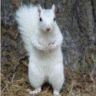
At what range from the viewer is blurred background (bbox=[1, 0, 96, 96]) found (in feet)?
11.3

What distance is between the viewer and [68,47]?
145 inches

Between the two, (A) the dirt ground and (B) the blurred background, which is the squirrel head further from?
(A) the dirt ground

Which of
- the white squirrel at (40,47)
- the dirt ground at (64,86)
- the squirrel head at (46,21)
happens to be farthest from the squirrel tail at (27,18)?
the dirt ground at (64,86)

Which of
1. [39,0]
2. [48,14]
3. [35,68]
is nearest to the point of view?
[48,14]

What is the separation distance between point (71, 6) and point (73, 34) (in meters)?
0.49

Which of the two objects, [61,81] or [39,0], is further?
[39,0]

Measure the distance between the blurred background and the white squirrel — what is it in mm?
226

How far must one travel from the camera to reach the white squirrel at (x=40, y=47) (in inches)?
119

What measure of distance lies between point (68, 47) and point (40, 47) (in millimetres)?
816

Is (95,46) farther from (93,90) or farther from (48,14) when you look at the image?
(48,14)

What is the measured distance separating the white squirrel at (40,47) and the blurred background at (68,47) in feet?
0.74

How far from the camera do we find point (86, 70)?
3725mm

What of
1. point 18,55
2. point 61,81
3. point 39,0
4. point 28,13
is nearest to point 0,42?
point 18,55

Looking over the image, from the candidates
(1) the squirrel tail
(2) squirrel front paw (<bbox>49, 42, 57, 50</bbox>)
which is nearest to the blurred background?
(1) the squirrel tail
